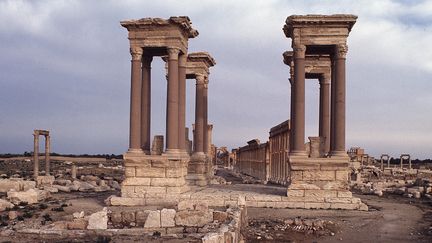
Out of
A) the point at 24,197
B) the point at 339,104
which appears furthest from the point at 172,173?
the point at 339,104

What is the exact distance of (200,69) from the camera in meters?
29.8

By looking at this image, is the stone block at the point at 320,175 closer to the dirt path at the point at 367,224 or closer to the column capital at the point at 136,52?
the dirt path at the point at 367,224

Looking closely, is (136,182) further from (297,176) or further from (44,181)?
(44,181)

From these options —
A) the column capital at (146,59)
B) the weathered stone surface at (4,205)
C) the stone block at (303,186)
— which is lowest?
the weathered stone surface at (4,205)

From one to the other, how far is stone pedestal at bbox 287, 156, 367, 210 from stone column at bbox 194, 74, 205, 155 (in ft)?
32.2

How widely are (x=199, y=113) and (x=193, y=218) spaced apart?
15.5 m

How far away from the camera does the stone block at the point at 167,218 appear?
14.7 meters

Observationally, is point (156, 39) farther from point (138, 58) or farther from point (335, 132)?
point (335, 132)

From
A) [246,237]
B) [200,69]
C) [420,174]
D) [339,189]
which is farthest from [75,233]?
[420,174]

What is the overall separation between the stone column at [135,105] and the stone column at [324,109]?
9.53 metres

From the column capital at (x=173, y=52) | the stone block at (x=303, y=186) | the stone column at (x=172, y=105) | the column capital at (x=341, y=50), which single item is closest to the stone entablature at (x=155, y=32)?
the column capital at (x=173, y=52)

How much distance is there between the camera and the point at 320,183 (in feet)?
67.7

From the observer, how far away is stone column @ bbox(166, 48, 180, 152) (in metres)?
22.1

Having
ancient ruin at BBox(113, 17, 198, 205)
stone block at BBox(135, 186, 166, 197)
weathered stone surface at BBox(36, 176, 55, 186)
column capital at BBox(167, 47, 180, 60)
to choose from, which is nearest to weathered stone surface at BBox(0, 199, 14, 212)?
ancient ruin at BBox(113, 17, 198, 205)
